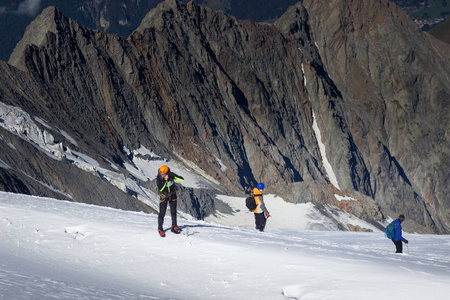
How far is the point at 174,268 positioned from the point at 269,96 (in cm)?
8709

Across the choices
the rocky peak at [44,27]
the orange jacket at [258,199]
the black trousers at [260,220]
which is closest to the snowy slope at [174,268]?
the orange jacket at [258,199]

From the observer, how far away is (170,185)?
12.1 metres

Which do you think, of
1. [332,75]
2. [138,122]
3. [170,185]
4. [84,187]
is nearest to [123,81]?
[138,122]

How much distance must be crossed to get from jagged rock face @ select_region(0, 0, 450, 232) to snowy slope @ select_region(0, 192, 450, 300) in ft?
141

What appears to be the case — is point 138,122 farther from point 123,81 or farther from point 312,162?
point 312,162

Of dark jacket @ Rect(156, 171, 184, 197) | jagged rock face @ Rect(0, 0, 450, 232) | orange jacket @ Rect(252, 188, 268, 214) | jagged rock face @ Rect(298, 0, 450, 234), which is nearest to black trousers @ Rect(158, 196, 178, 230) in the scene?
dark jacket @ Rect(156, 171, 184, 197)

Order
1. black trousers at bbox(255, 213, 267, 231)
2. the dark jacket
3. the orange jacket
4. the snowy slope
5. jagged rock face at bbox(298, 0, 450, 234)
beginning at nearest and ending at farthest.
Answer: the snowy slope, the dark jacket, the orange jacket, black trousers at bbox(255, 213, 267, 231), jagged rock face at bbox(298, 0, 450, 234)

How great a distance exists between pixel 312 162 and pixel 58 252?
83522 mm

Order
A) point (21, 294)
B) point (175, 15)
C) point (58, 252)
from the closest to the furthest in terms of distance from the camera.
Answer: point (21, 294) < point (58, 252) < point (175, 15)

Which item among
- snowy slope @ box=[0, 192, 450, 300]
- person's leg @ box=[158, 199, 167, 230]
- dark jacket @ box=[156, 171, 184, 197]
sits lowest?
snowy slope @ box=[0, 192, 450, 300]

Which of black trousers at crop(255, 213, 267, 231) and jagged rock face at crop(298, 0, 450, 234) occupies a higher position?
jagged rock face at crop(298, 0, 450, 234)

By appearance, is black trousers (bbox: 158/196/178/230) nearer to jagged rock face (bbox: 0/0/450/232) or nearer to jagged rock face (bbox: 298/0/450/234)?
jagged rock face (bbox: 0/0/450/232)

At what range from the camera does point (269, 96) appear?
95812 millimetres

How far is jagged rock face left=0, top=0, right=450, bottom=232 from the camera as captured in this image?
65.4m
